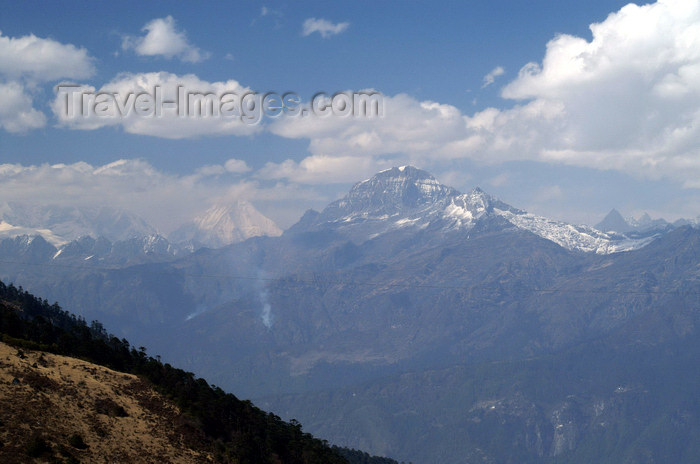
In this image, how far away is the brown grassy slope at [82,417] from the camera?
74.1 meters

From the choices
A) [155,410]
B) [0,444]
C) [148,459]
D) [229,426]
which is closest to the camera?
[0,444]

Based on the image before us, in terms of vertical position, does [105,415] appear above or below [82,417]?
below

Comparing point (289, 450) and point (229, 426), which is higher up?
point (229, 426)

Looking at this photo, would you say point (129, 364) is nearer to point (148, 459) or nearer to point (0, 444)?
point (148, 459)

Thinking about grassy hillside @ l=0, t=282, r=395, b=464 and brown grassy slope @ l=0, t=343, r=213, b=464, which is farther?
grassy hillside @ l=0, t=282, r=395, b=464

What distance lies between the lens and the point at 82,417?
270ft

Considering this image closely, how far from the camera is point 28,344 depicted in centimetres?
9462

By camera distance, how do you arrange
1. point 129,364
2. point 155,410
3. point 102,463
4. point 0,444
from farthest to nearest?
point 129,364
point 155,410
point 102,463
point 0,444

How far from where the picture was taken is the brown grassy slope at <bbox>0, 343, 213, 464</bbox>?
74.1 metres

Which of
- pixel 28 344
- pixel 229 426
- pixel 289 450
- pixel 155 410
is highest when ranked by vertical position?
pixel 28 344

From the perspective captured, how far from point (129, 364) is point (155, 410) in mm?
43006

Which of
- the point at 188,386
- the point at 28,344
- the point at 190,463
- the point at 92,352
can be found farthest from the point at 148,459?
the point at 92,352

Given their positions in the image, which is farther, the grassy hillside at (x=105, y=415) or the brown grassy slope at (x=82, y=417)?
the grassy hillside at (x=105, y=415)

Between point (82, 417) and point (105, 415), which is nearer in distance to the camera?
point (82, 417)
